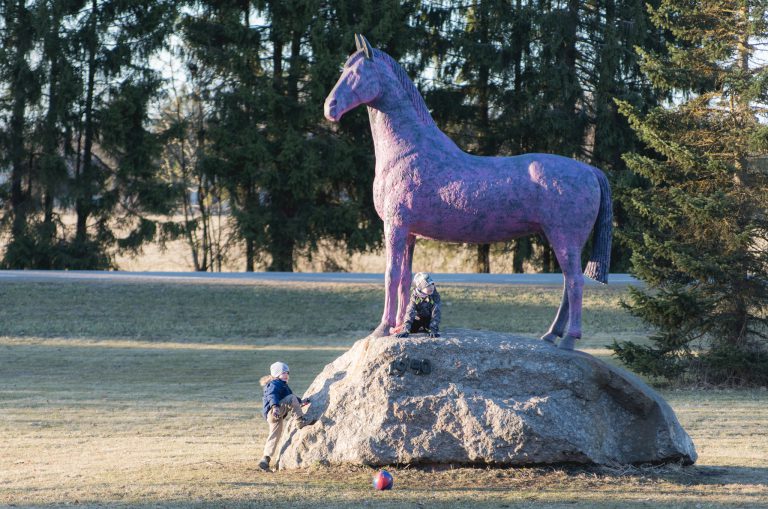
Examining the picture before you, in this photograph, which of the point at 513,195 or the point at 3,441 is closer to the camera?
the point at 513,195

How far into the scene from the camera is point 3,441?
13.0 m

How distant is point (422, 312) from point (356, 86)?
2097 mm

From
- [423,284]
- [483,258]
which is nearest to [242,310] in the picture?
[483,258]

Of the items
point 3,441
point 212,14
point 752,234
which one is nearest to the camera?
point 3,441

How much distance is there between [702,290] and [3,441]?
1085cm

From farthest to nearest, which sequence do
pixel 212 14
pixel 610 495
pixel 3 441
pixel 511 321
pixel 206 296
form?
pixel 212 14
pixel 206 296
pixel 511 321
pixel 3 441
pixel 610 495

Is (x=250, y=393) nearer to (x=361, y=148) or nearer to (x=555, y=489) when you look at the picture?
(x=555, y=489)

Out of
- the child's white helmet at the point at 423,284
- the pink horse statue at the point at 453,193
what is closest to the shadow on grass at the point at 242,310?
the pink horse statue at the point at 453,193

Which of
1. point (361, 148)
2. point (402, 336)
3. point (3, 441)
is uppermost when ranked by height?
point (361, 148)

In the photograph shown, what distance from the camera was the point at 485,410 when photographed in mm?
9312

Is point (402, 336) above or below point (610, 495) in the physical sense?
above

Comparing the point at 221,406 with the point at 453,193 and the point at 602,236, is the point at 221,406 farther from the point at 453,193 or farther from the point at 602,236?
the point at 602,236

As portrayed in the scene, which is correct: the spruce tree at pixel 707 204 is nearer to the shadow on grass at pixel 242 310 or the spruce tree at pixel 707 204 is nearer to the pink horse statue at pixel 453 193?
the shadow on grass at pixel 242 310

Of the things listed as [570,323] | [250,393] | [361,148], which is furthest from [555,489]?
[361,148]
